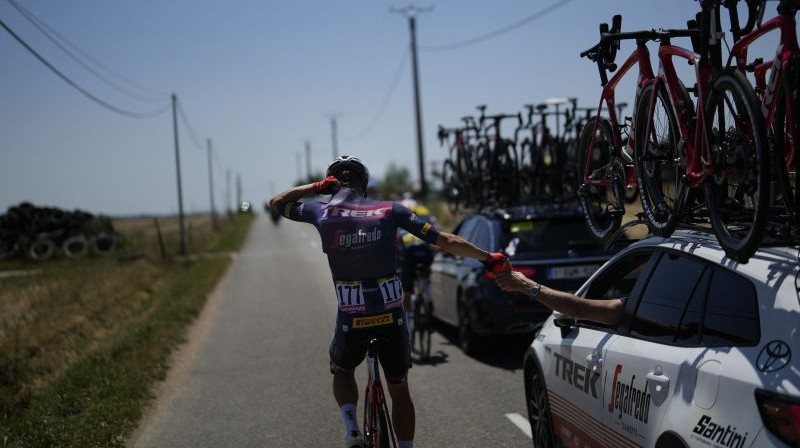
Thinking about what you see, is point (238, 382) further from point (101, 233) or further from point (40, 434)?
point (101, 233)

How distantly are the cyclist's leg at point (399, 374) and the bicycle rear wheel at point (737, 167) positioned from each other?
73.8 inches

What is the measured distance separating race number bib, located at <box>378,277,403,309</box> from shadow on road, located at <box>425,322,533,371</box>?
445 centimetres

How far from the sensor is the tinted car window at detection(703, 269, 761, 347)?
3.30 metres

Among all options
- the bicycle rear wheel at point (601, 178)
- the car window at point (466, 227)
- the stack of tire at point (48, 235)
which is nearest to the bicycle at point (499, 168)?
the car window at point (466, 227)

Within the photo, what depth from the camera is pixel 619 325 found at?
177 inches

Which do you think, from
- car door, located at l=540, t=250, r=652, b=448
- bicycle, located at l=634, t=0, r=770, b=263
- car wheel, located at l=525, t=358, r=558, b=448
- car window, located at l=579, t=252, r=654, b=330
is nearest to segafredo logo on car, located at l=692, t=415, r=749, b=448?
bicycle, located at l=634, t=0, r=770, b=263

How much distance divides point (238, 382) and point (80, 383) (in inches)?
64.7

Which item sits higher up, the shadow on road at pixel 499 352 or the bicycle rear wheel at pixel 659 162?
the bicycle rear wheel at pixel 659 162

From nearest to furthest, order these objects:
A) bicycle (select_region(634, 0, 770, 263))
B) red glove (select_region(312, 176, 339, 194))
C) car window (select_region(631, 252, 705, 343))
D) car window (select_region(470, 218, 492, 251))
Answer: bicycle (select_region(634, 0, 770, 263)) < car window (select_region(631, 252, 705, 343)) < red glove (select_region(312, 176, 339, 194)) < car window (select_region(470, 218, 492, 251))

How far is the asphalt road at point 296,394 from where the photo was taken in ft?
22.4

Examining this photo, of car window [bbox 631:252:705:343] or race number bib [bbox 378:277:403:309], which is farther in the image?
race number bib [bbox 378:277:403:309]

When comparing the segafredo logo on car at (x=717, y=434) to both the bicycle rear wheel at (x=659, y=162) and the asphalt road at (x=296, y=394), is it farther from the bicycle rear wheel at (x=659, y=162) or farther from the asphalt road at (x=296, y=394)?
the asphalt road at (x=296, y=394)

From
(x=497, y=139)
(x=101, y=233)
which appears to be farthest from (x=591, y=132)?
(x=101, y=233)

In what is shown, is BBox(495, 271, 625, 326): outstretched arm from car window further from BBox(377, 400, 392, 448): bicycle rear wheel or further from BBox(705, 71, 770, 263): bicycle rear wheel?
BBox(377, 400, 392, 448): bicycle rear wheel
